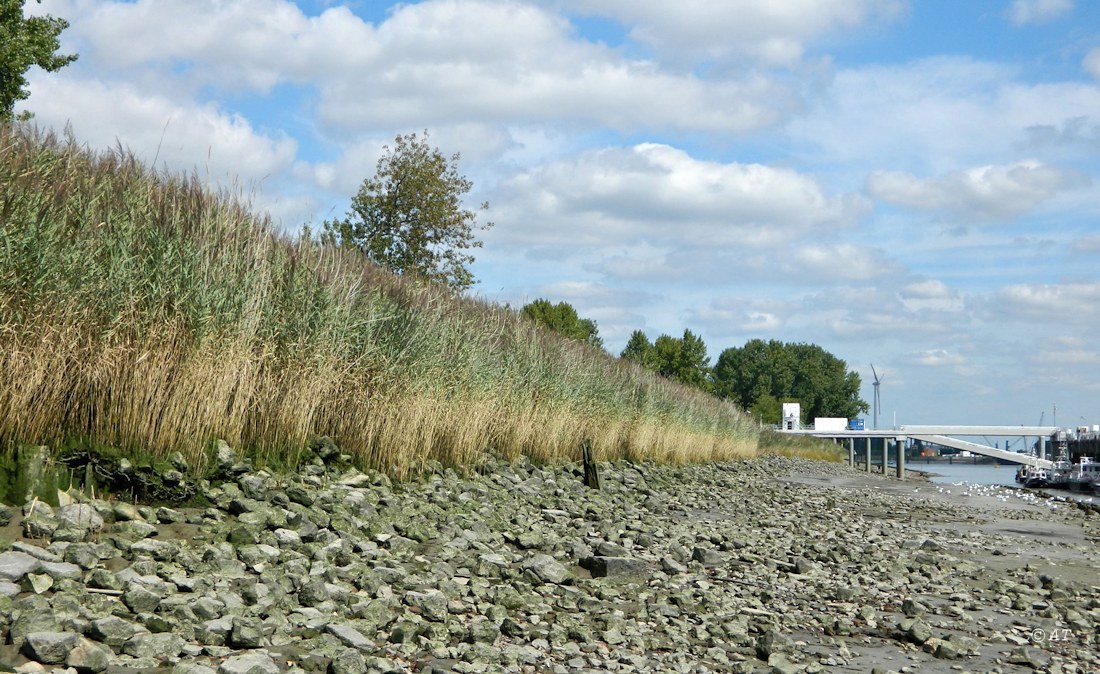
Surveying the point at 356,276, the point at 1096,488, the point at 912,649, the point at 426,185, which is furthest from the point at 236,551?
the point at 1096,488

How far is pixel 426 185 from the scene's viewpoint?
3388cm

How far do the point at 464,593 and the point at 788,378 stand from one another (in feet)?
480

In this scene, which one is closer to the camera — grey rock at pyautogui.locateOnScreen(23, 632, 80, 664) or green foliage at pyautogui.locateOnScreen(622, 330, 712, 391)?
grey rock at pyautogui.locateOnScreen(23, 632, 80, 664)

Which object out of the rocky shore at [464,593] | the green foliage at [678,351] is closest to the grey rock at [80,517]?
the rocky shore at [464,593]

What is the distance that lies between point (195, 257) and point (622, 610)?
4.83 meters

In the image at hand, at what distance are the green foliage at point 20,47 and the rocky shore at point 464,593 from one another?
26.6 metres

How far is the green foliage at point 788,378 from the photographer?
14762 centimetres

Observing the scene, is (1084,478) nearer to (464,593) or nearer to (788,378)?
(464,593)

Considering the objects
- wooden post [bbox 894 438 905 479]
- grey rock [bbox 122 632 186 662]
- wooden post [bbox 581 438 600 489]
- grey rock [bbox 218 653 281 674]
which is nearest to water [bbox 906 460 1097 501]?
wooden post [bbox 894 438 905 479]

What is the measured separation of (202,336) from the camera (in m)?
8.14

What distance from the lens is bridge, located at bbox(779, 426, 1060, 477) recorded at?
97500 millimetres

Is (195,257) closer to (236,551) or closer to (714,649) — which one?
(236,551)

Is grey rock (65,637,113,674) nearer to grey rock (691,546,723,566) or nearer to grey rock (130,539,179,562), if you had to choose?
grey rock (130,539,179,562)
